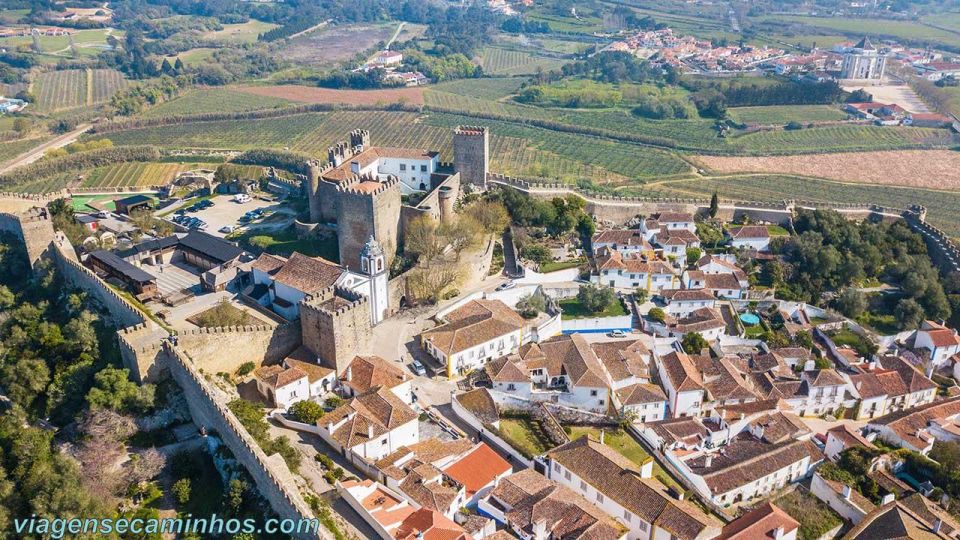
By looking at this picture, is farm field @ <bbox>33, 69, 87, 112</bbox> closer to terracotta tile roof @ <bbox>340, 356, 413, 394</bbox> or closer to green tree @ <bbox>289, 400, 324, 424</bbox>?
terracotta tile roof @ <bbox>340, 356, 413, 394</bbox>

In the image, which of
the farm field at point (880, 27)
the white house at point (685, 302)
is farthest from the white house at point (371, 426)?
the farm field at point (880, 27)

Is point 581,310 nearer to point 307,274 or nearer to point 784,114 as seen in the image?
point 307,274

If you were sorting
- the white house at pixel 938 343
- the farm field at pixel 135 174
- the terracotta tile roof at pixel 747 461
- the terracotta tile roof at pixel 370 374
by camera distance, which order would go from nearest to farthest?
the terracotta tile roof at pixel 747 461 < the terracotta tile roof at pixel 370 374 < the white house at pixel 938 343 < the farm field at pixel 135 174

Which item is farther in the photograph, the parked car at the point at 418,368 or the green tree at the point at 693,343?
the green tree at the point at 693,343

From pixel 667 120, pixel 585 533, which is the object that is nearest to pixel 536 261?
pixel 585 533

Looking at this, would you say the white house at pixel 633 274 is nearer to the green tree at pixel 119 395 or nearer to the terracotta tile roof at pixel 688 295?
the terracotta tile roof at pixel 688 295

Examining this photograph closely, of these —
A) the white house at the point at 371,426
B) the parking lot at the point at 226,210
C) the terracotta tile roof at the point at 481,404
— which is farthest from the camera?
the parking lot at the point at 226,210
